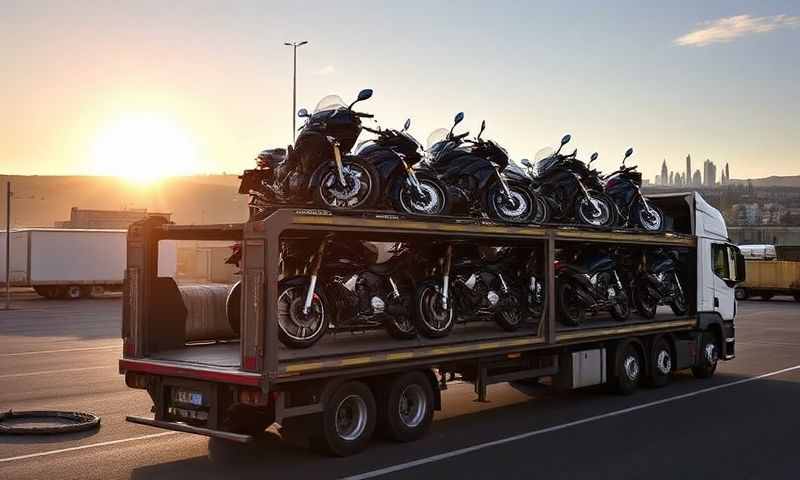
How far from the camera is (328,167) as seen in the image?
992 cm

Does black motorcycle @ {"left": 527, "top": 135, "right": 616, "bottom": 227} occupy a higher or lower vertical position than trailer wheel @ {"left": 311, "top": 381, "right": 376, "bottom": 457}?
higher

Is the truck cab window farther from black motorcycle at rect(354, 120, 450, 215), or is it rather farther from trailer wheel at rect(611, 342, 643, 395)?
black motorcycle at rect(354, 120, 450, 215)

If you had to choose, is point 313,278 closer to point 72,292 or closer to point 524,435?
point 524,435

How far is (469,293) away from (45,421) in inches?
216

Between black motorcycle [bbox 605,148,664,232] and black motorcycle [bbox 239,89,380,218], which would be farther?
black motorcycle [bbox 605,148,664,232]

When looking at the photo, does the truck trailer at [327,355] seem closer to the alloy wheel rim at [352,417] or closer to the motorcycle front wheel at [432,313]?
the alloy wheel rim at [352,417]

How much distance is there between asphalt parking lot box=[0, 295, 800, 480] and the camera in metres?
8.41

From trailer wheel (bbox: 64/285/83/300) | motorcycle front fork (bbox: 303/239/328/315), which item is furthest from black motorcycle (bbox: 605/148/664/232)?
trailer wheel (bbox: 64/285/83/300)

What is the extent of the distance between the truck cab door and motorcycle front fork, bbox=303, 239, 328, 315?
29.5ft

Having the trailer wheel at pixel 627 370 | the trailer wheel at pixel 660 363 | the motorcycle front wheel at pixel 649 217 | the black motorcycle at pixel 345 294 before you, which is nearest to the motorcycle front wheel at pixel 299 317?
the black motorcycle at pixel 345 294

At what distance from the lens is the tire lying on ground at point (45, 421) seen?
9.84 metres

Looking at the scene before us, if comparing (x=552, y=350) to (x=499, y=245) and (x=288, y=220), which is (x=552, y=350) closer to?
(x=499, y=245)

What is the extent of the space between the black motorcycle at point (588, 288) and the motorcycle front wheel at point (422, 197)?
2.62m

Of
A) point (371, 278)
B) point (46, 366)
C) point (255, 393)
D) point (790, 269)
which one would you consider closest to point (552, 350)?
point (371, 278)
